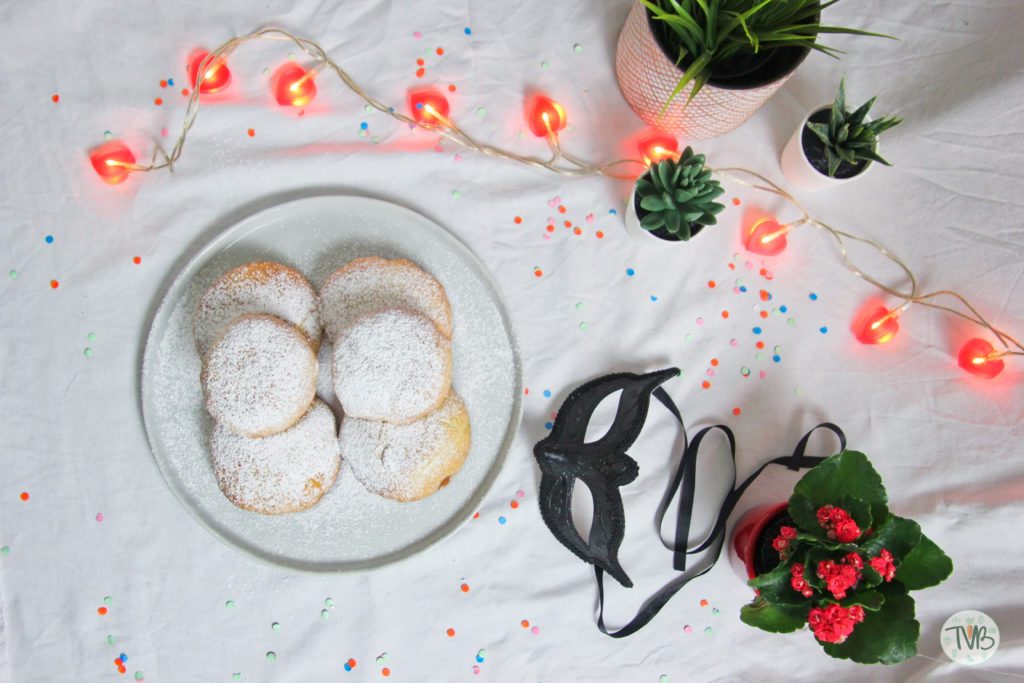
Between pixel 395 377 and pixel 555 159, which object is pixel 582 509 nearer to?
pixel 395 377

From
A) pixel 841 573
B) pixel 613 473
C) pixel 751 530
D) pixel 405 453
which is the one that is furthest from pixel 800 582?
pixel 405 453

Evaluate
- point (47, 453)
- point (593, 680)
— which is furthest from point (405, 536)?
point (47, 453)

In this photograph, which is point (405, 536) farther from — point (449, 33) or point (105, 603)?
point (449, 33)

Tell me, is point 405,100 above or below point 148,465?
above

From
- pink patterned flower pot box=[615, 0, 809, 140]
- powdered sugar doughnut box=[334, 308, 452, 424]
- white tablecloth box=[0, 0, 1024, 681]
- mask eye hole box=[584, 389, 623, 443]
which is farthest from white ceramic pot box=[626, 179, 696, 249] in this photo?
powdered sugar doughnut box=[334, 308, 452, 424]

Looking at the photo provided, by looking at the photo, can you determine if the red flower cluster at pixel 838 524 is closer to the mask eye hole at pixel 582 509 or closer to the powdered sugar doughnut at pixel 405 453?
the mask eye hole at pixel 582 509

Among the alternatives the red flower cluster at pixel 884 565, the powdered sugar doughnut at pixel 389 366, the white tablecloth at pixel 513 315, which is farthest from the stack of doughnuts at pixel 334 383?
the red flower cluster at pixel 884 565
